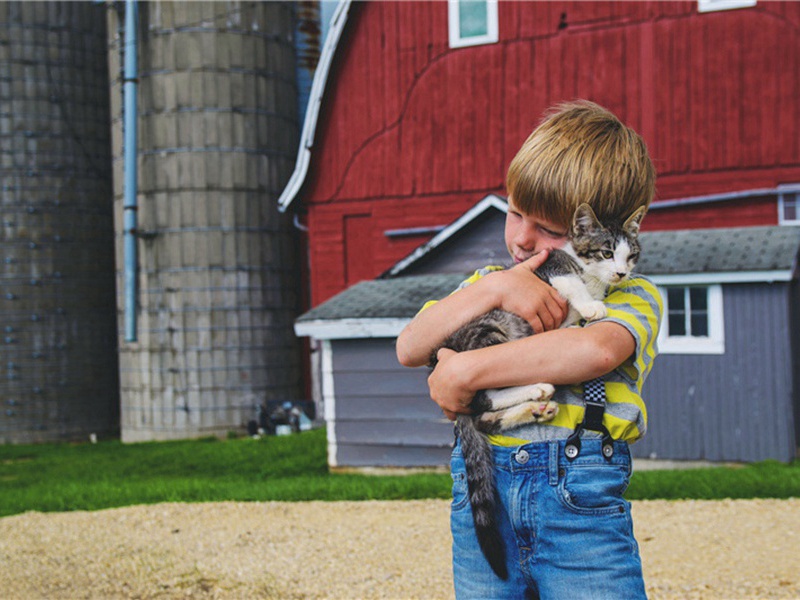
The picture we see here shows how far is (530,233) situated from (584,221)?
0.19 m

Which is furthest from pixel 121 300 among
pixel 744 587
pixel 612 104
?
pixel 744 587

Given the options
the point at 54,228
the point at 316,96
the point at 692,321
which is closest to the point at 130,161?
the point at 54,228

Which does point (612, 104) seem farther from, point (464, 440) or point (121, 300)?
point (464, 440)

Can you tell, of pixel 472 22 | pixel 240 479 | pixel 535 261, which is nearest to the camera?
pixel 535 261

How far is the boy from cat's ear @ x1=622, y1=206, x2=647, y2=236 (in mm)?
16

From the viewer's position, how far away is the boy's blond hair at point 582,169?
190cm

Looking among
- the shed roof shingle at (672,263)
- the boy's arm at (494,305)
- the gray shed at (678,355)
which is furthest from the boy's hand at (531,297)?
the gray shed at (678,355)

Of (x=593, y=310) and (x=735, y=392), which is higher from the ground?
(x=593, y=310)

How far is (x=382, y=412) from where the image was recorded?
385 inches

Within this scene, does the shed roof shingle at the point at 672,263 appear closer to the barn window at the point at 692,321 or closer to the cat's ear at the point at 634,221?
the barn window at the point at 692,321

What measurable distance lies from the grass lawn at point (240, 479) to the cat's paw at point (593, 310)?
5.85 m

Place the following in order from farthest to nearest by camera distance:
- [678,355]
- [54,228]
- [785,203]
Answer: [54,228] → [785,203] → [678,355]

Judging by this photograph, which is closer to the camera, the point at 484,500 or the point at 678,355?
the point at 484,500

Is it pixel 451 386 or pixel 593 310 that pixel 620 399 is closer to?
pixel 593 310
